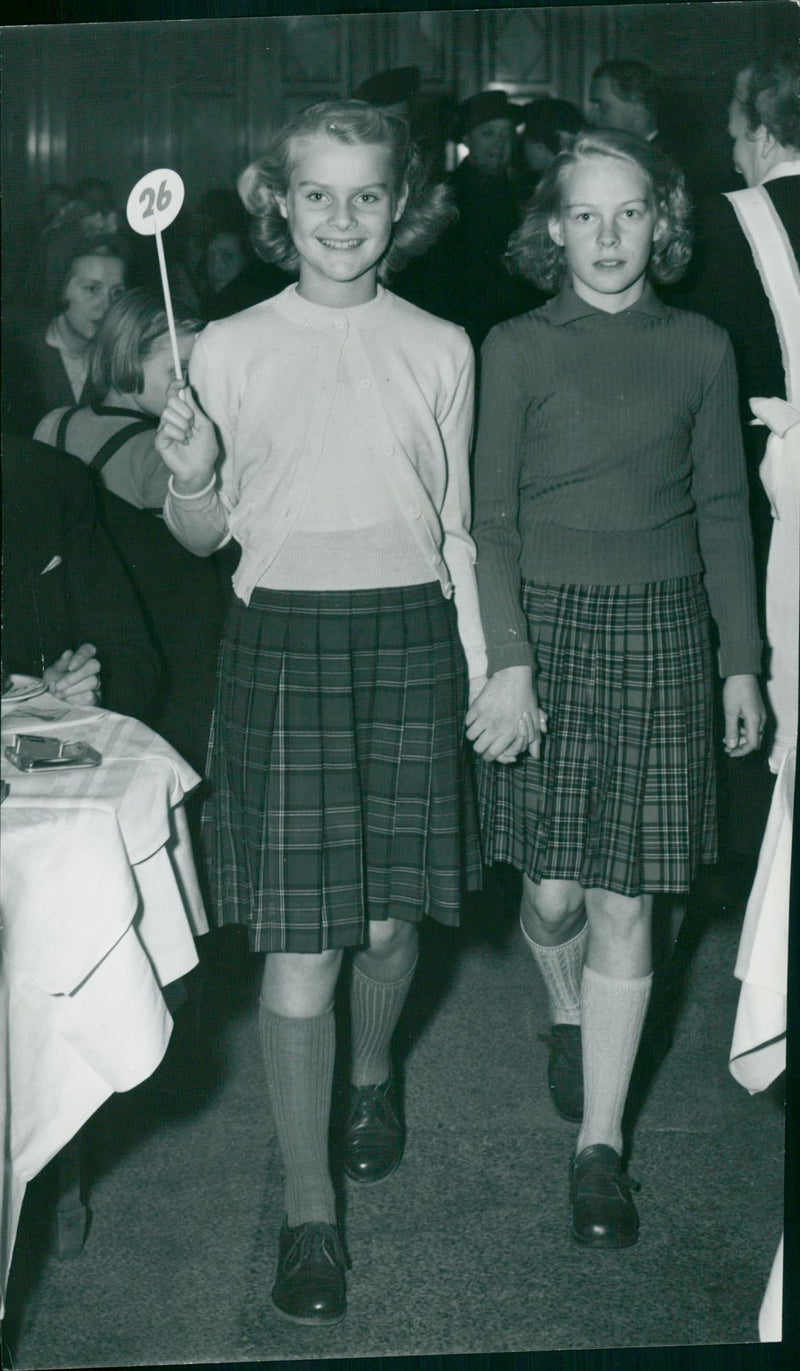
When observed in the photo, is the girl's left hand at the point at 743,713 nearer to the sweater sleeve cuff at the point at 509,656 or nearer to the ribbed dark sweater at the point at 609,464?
the ribbed dark sweater at the point at 609,464

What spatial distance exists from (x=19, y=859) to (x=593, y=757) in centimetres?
70

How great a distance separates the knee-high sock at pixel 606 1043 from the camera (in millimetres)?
1961

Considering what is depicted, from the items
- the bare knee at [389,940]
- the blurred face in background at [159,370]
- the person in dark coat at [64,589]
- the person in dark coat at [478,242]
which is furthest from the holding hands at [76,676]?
the person in dark coat at [478,242]

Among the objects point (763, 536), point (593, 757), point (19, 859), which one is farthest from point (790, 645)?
point (19, 859)

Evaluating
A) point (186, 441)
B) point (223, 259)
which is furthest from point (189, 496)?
point (223, 259)

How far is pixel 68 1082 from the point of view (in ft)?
5.84

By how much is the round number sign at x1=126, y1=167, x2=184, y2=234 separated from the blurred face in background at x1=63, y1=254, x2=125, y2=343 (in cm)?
5

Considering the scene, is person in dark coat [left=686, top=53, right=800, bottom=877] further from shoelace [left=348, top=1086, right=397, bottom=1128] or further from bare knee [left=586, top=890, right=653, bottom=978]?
shoelace [left=348, top=1086, right=397, bottom=1128]

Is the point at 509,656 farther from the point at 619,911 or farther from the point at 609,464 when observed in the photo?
the point at 619,911

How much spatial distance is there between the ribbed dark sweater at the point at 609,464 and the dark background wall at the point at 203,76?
279 mm

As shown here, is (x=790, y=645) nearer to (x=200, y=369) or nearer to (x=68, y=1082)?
(x=200, y=369)

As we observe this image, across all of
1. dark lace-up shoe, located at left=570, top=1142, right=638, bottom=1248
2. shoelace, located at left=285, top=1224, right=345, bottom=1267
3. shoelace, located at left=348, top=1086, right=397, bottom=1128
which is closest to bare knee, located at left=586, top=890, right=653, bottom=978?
dark lace-up shoe, located at left=570, top=1142, right=638, bottom=1248

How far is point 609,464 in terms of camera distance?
6.04 feet

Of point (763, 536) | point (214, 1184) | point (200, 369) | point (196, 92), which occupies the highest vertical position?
point (196, 92)
